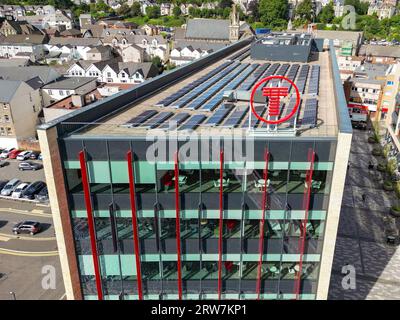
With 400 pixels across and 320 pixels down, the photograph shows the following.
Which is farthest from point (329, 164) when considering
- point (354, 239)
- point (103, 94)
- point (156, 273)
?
point (103, 94)

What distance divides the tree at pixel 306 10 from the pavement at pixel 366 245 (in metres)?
152

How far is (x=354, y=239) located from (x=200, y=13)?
18240cm

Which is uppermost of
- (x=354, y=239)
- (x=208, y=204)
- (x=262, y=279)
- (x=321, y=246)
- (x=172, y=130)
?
(x=172, y=130)

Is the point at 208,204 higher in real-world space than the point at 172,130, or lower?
lower

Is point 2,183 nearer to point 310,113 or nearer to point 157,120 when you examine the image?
point 157,120

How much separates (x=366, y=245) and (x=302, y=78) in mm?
18808

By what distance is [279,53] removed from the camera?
47.7 metres

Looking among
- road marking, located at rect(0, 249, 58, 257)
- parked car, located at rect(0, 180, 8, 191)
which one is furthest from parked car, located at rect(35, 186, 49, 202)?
road marking, located at rect(0, 249, 58, 257)

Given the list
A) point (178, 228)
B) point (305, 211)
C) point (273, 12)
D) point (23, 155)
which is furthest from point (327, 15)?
point (178, 228)

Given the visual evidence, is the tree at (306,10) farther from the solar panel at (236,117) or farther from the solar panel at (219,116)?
the solar panel at (236,117)

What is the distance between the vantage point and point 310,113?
2445 cm

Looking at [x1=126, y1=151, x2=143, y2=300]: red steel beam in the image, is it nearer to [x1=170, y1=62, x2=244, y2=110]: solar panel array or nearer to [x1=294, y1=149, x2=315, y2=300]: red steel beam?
[x1=170, y1=62, x2=244, y2=110]: solar panel array

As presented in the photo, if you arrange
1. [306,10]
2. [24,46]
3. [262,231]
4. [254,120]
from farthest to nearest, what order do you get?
[306,10], [24,46], [254,120], [262,231]
